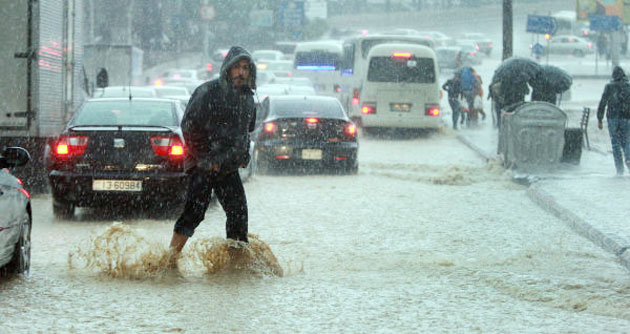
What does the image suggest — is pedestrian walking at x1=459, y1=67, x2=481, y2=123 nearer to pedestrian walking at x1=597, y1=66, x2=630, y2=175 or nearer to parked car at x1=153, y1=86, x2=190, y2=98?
parked car at x1=153, y1=86, x2=190, y2=98

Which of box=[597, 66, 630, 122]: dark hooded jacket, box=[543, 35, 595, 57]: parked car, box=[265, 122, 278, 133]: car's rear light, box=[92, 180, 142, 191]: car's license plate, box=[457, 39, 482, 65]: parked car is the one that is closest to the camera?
box=[92, 180, 142, 191]: car's license plate

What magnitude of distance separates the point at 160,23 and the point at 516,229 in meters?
64.8

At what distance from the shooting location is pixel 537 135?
1744cm

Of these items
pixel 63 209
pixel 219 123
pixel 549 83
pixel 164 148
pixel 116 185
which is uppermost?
pixel 549 83

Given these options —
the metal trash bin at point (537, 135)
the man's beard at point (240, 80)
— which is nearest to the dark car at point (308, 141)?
the metal trash bin at point (537, 135)

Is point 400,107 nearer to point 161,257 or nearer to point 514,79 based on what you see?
point 514,79

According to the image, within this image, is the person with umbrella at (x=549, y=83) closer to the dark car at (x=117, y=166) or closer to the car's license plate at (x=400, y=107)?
the car's license plate at (x=400, y=107)

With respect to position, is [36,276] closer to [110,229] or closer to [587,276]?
[110,229]

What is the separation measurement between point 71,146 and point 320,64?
25.5 meters

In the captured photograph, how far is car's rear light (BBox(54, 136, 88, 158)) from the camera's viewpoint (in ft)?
37.1

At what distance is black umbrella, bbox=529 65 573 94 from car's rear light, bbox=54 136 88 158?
36.7ft

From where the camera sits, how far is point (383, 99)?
26984 mm

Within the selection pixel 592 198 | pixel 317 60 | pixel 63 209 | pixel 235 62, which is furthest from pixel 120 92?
pixel 317 60

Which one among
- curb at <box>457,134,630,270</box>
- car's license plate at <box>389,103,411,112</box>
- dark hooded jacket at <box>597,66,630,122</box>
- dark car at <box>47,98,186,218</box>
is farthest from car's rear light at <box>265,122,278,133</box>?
car's license plate at <box>389,103,411,112</box>
